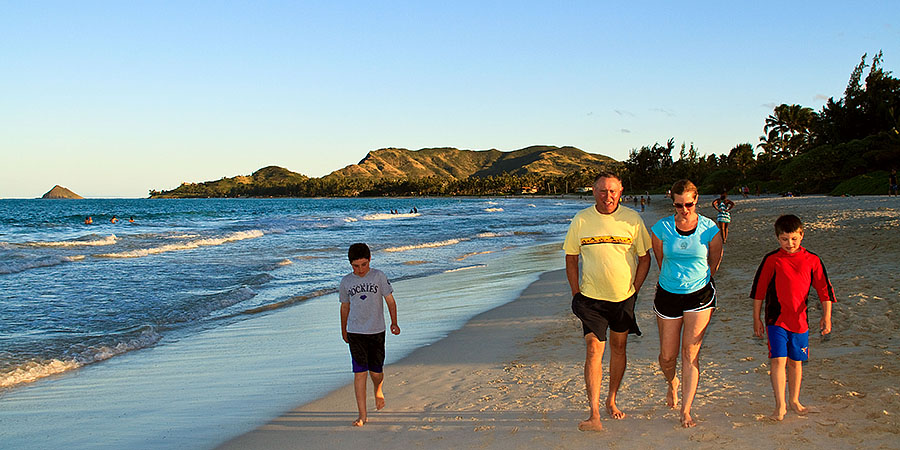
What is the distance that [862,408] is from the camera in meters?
4.29

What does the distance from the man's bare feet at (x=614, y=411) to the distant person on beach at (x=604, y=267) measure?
0.64ft

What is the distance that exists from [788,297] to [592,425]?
5.09 ft

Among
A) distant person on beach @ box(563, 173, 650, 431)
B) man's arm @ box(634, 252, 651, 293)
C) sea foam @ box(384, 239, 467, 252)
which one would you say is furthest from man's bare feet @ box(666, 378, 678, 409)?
sea foam @ box(384, 239, 467, 252)

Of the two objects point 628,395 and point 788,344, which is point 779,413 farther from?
point 628,395

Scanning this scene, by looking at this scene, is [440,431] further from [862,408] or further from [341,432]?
[862,408]

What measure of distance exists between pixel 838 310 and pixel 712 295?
153 inches

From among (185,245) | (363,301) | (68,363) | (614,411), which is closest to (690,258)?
(614,411)

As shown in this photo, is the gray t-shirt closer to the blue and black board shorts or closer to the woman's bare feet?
the blue and black board shorts

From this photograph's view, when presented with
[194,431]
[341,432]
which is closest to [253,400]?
[194,431]

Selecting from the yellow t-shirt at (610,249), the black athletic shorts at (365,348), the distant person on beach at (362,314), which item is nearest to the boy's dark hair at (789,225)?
the yellow t-shirt at (610,249)

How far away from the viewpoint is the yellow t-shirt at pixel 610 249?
4.23 metres

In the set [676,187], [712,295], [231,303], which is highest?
[676,187]

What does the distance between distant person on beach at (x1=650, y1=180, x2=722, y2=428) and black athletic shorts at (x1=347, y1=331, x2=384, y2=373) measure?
2.11 meters

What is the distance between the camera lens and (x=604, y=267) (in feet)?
13.9
